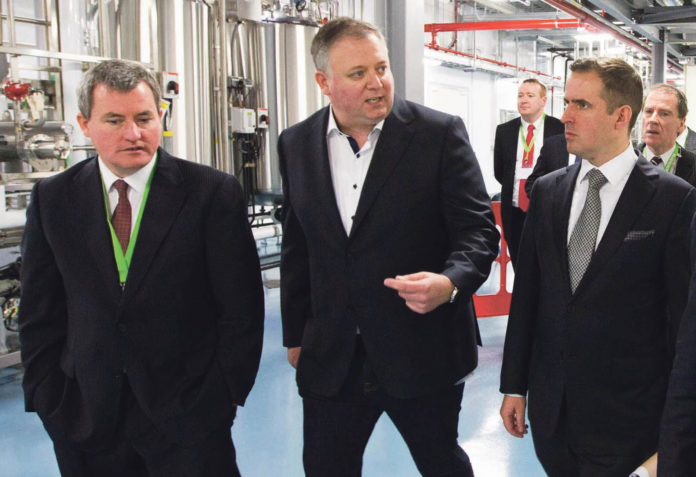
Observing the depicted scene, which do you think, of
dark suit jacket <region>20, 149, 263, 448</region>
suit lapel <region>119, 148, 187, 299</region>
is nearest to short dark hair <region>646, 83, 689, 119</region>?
dark suit jacket <region>20, 149, 263, 448</region>

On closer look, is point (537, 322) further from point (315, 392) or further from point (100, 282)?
point (100, 282)

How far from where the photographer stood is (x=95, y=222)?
1646mm

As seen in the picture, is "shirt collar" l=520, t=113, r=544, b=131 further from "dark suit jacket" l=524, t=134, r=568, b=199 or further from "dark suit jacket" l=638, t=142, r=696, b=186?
"dark suit jacket" l=638, t=142, r=696, b=186

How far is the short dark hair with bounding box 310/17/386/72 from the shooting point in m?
1.74

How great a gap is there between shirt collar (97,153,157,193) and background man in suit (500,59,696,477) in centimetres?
97

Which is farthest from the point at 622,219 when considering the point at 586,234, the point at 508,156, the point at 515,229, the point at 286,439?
the point at 508,156

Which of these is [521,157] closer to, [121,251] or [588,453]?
[588,453]

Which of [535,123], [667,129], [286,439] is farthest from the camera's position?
[535,123]

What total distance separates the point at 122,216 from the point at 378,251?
25.1 inches

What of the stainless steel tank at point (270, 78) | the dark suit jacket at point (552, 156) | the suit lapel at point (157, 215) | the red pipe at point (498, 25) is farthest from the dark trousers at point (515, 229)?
the red pipe at point (498, 25)

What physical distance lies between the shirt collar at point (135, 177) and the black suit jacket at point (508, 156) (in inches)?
131

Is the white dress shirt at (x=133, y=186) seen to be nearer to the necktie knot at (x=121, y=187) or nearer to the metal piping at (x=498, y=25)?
the necktie knot at (x=121, y=187)

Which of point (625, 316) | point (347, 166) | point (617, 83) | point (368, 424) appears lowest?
point (368, 424)

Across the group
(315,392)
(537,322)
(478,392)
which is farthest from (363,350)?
(478,392)
